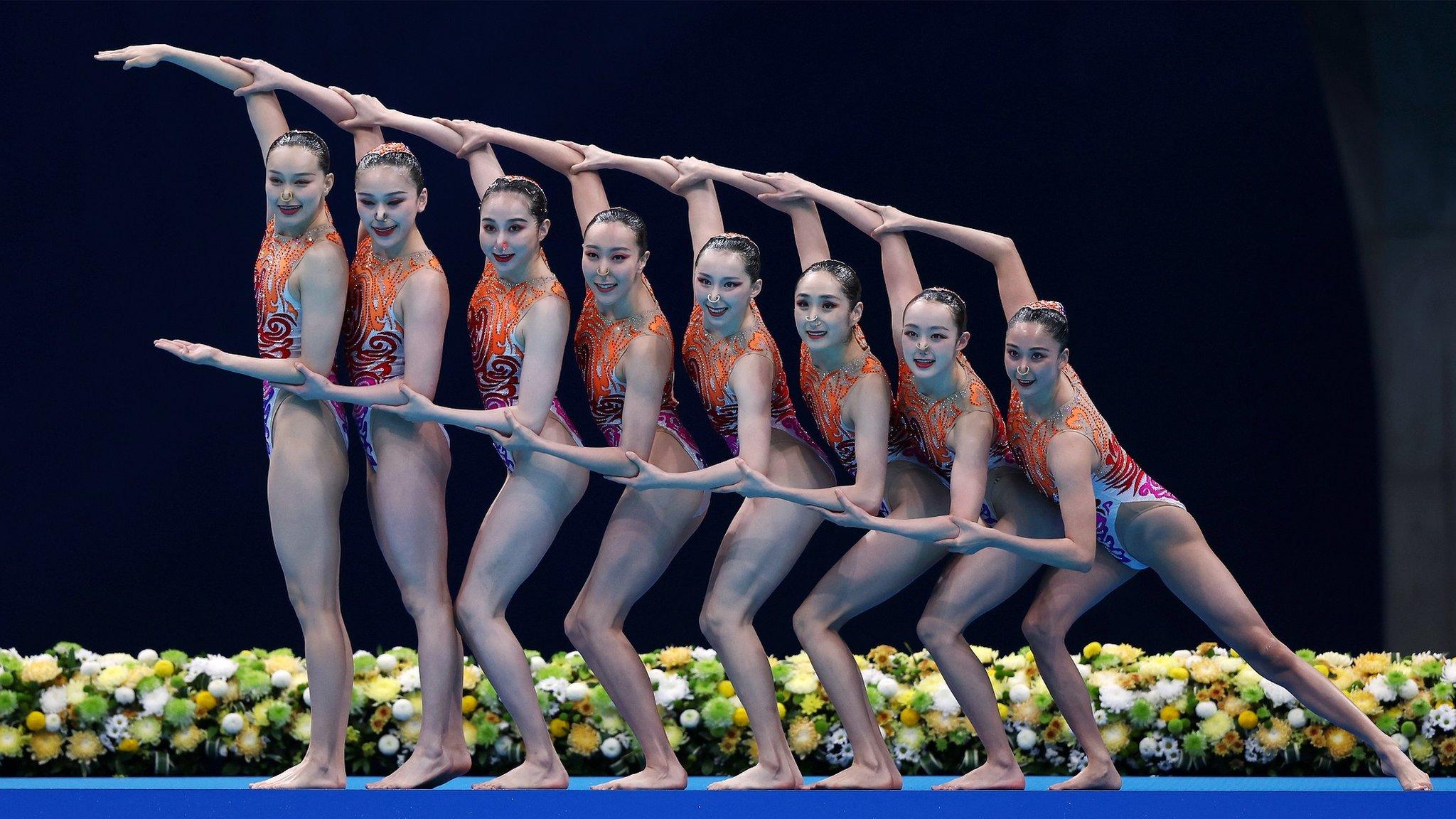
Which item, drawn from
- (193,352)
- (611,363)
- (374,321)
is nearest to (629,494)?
(611,363)

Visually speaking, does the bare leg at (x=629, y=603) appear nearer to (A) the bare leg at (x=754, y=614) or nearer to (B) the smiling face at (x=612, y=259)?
(A) the bare leg at (x=754, y=614)

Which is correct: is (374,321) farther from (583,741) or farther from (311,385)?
(583,741)

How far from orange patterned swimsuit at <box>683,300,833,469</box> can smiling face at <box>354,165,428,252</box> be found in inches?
32.2

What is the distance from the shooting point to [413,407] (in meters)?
4.32

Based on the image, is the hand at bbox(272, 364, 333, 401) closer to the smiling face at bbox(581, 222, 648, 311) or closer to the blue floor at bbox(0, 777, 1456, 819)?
the smiling face at bbox(581, 222, 648, 311)

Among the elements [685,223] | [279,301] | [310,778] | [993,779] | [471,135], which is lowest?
[993,779]

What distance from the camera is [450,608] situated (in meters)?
4.51

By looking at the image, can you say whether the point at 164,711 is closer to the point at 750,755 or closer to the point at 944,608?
the point at 750,755

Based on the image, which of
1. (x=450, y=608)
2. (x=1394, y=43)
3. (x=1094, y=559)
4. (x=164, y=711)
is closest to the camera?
(x=450, y=608)

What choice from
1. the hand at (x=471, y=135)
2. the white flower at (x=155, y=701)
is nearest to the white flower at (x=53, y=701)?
the white flower at (x=155, y=701)

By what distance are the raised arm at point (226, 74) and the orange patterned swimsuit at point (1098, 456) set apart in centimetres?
219

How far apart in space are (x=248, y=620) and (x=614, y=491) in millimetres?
1617

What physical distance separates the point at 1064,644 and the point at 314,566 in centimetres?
203

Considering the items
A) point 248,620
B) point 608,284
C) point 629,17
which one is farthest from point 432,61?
point 608,284
